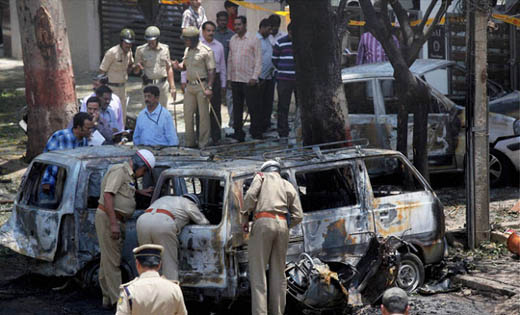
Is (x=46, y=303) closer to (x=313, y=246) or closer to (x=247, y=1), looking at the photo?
(x=313, y=246)

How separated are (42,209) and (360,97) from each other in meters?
5.23

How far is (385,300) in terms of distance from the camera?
5.53 m

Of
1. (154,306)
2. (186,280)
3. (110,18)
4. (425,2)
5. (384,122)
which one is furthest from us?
(110,18)

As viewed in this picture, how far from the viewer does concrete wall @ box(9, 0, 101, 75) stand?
22594mm

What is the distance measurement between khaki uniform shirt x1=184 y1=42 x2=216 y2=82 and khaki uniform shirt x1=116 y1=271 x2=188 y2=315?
8.92m

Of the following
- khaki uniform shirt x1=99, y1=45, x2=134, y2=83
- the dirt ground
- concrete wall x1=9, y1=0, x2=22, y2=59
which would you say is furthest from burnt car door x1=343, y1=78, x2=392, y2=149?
concrete wall x1=9, y1=0, x2=22, y2=59

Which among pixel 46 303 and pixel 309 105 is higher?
pixel 309 105

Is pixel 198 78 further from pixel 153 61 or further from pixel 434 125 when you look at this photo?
pixel 434 125

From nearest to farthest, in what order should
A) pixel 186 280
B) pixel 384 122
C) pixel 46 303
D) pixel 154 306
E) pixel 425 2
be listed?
pixel 154 306 → pixel 186 280 → pixel 46 303 → pixel 384 122 → pixel 425 2

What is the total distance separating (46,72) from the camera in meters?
13.9

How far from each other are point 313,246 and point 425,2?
1088 cm

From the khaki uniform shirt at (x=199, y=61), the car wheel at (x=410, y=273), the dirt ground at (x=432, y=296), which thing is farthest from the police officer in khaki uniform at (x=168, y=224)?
the khaki uniform shirt at (x=199, y=61)

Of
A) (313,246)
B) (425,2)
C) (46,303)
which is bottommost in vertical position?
(46,303)

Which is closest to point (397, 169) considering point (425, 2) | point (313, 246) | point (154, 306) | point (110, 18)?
point (313, 246)
